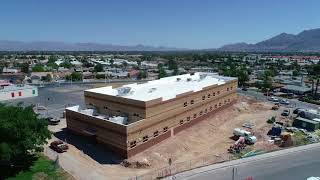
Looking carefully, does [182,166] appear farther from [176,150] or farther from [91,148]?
[91,148]

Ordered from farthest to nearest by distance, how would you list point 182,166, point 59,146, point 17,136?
1. point 59,146
2. point 182,166
3. point 17,136

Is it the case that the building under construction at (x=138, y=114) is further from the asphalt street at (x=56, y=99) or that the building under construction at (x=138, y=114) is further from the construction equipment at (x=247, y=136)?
the asphalt street at (x=56, y=99)

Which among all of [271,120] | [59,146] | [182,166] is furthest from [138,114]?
[271,120]

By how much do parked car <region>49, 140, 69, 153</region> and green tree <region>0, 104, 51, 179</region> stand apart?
5.25 m

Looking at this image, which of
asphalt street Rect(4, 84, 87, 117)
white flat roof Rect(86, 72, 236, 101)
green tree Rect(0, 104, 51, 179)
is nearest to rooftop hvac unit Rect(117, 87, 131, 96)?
white flat roof Rect(86, 72, 236, 101)

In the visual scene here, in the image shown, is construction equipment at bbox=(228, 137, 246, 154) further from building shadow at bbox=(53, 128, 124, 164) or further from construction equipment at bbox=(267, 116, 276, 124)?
building shadow at bbox=(53, 128, 124, 164)

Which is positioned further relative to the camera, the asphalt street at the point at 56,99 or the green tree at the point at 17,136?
the asphalt street at the point at 56,99

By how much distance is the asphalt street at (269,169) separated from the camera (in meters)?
38.2

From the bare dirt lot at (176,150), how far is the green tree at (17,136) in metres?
5.19

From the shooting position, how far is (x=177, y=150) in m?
47.7

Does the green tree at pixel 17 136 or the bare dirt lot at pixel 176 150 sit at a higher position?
the green tree at pixel 17 136

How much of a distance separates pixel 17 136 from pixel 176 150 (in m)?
22.7

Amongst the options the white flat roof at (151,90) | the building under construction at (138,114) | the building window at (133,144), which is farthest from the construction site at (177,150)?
the white flat roof at (151,90)

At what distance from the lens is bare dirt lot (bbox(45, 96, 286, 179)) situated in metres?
40.2
